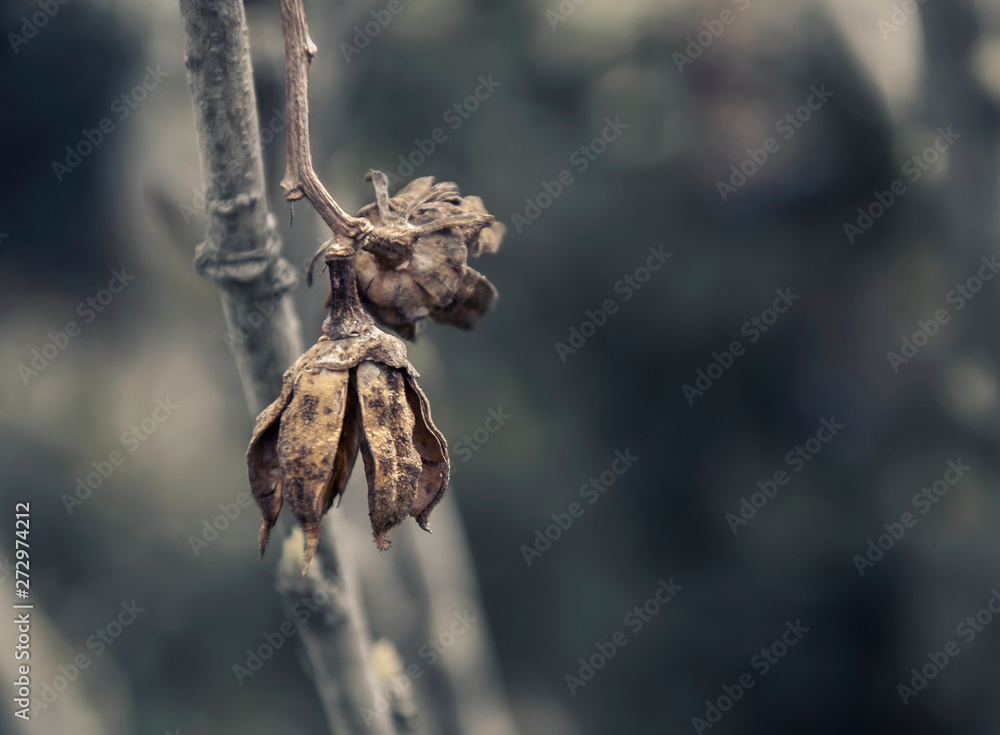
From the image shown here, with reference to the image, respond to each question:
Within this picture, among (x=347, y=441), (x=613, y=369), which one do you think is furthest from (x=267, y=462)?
(x=613, y=369)

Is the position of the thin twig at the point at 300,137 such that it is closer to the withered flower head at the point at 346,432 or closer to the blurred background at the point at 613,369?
the withered flower head at the point at 346,432

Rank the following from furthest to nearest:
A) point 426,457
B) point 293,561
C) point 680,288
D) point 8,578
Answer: point 680,288 < point 8,578 < point 293,561 < point 426,457

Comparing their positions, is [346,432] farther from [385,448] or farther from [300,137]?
[300,137]

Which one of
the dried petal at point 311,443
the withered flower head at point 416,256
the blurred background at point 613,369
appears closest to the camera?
the dried petal at point 311,443

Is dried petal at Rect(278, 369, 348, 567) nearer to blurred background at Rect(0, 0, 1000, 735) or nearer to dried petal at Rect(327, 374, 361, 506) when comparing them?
dried petal at Rect(327, 374, 361, 506)

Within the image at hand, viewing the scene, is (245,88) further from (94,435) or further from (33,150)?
(94,435)

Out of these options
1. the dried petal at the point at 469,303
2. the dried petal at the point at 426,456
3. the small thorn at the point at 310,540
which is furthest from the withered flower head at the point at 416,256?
the small thorn at the point at 310,540

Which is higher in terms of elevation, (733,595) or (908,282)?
(908,282)

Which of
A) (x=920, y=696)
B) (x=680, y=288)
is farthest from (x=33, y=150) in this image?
(x=920, y=696)
